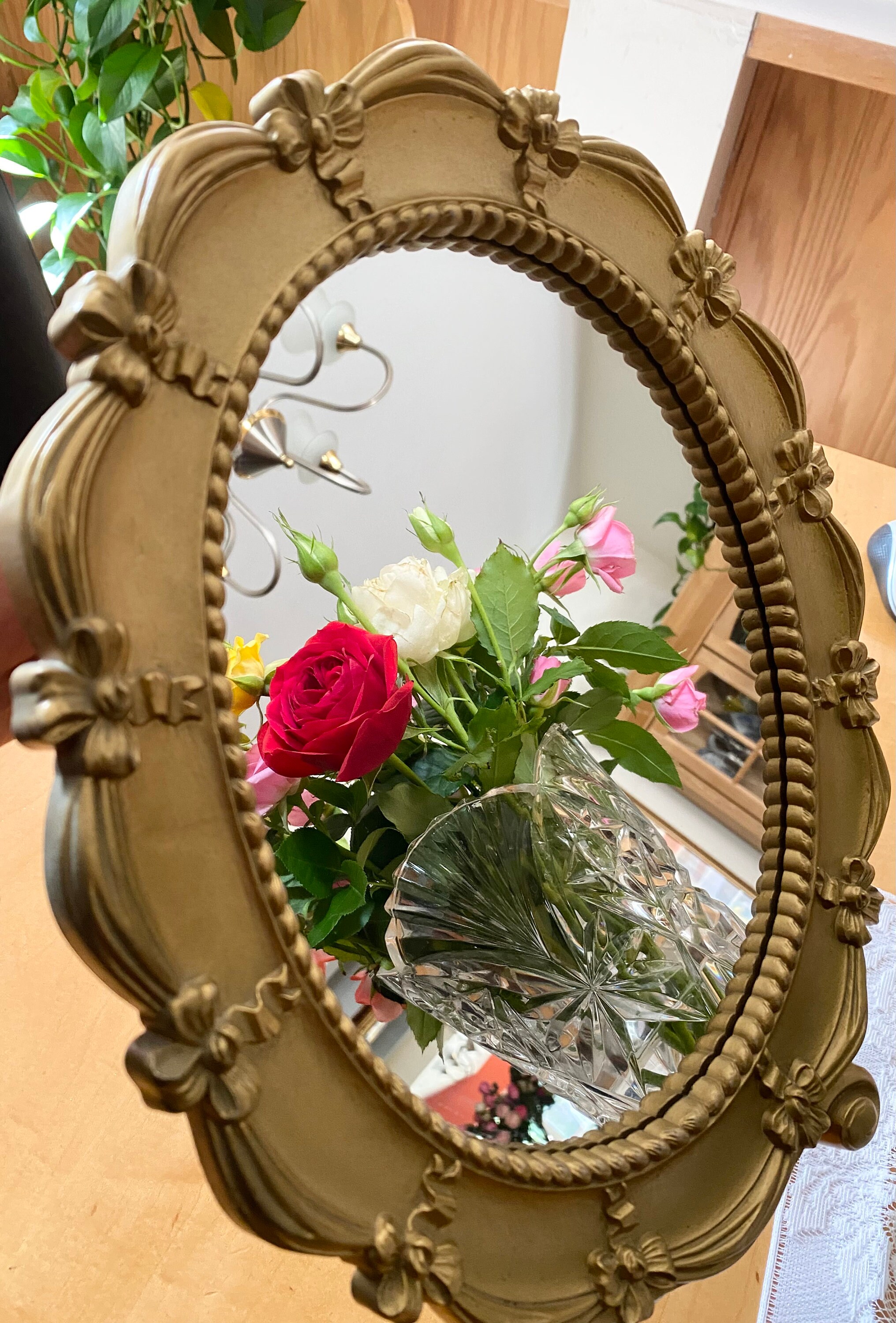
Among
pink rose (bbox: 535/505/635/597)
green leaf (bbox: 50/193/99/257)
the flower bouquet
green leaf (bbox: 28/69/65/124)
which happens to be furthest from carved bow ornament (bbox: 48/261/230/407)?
green leaf (bbox: 28/69/65/124)

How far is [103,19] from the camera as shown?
2.32 ft


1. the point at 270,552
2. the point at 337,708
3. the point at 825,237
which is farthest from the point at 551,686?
the point at 825,237

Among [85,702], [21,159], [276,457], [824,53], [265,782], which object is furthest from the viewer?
[21,159]

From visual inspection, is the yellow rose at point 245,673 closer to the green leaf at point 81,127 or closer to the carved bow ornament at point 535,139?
the carved bow ornament at point 535,139

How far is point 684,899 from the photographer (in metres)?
0.37

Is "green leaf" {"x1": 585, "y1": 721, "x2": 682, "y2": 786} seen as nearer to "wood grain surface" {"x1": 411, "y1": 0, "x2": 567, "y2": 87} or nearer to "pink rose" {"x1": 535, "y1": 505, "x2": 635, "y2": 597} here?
"pink rose" {"x1": 535, "y1": 505, "x2": 635, "y2": 597}

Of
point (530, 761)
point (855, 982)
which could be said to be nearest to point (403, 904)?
point (530, 761)

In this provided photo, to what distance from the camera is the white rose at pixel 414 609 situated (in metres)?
0.33

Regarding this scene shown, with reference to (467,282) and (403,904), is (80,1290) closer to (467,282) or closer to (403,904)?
(403,904)

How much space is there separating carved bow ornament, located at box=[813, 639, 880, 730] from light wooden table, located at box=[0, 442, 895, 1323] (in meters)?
0.26

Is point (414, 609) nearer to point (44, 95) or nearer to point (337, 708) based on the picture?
point (337, 708)

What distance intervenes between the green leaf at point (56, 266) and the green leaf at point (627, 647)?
71 cm

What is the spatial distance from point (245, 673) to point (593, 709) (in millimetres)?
140

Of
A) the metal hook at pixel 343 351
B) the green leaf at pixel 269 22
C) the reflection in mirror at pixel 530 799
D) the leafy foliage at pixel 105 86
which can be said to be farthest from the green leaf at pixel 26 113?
the reflection in mirror at pixel 530 799
